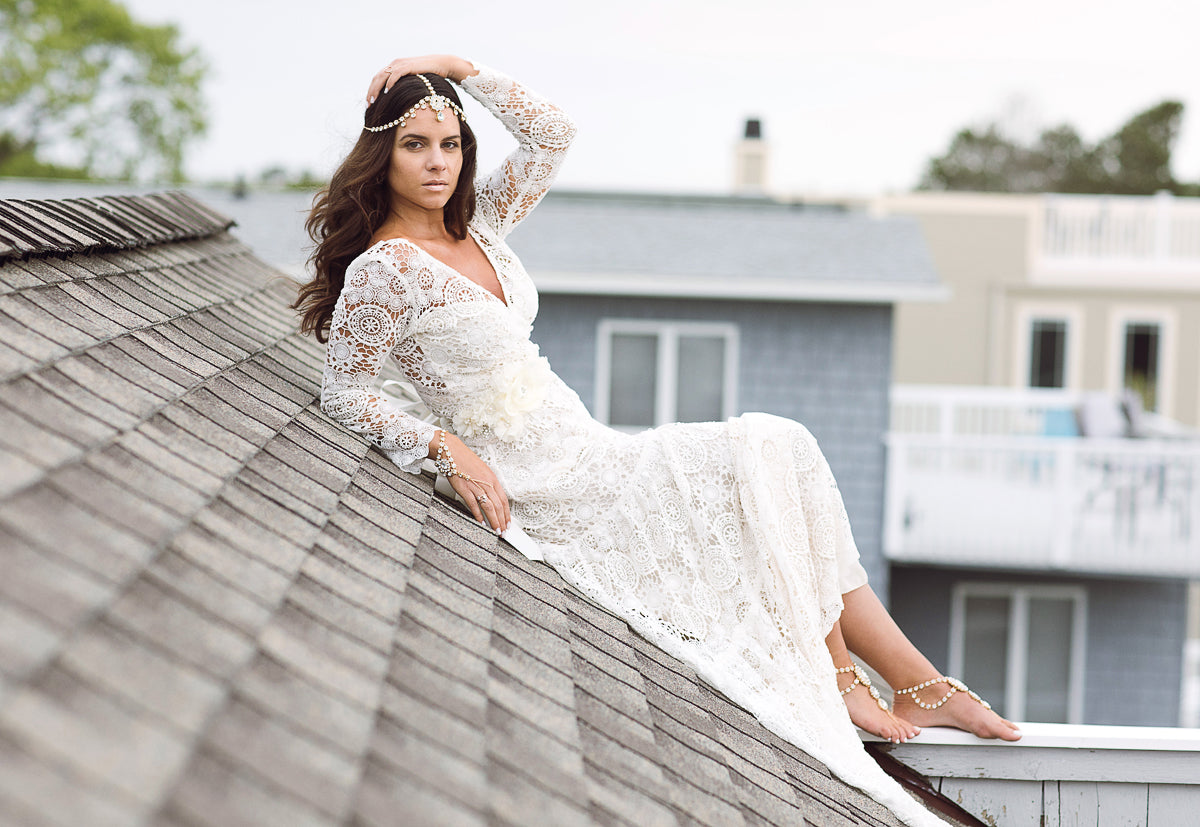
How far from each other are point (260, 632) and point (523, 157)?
84.3 inches

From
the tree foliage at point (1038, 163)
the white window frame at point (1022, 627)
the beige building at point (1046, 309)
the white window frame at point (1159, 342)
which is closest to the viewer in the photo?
the white window frame at point (1022, 627)

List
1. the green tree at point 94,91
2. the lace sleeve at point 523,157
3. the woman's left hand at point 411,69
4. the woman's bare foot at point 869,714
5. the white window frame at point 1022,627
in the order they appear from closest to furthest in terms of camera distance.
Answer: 1. the woman's bare foot at point 869,714
2. the woman's left hand at point 411,69
3. the lace sleeve at point 523,157
4. the white window frame at point 1022,627
5. the green tree at point 94,91

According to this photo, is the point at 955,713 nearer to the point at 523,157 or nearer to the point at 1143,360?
the point at 523,157

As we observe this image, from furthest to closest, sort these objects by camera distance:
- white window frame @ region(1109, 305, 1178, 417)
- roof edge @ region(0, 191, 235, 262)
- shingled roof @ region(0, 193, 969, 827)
A: white window frame @ region(1109, 305, 1178, 417)
roof edge @ region(0, 191, 235, 262)
shingled roof @ region(0, 193, 969, 827)

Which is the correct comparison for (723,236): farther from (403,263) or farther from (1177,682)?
(403,263)

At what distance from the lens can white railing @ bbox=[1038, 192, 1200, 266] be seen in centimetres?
1783

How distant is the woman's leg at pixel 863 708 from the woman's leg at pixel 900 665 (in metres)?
0.03

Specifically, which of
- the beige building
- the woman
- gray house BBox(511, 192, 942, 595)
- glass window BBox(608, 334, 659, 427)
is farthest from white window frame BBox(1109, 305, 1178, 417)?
the woman

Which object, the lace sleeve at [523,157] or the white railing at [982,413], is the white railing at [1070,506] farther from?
the lace sleeve at [523,157]

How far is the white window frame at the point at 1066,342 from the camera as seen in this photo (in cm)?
1878

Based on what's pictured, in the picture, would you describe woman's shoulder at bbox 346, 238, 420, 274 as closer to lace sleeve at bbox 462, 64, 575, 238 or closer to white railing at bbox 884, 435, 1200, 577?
lace sleeve at bbox 462, 64, 575, 238

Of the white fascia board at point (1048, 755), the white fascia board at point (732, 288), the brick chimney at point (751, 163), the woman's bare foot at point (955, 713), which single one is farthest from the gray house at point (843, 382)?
the woman's bare foot at point (955, 713)

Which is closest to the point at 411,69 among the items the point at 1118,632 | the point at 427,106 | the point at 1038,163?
the point at 427,106

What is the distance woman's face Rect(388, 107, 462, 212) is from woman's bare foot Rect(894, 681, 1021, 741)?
173 cm
